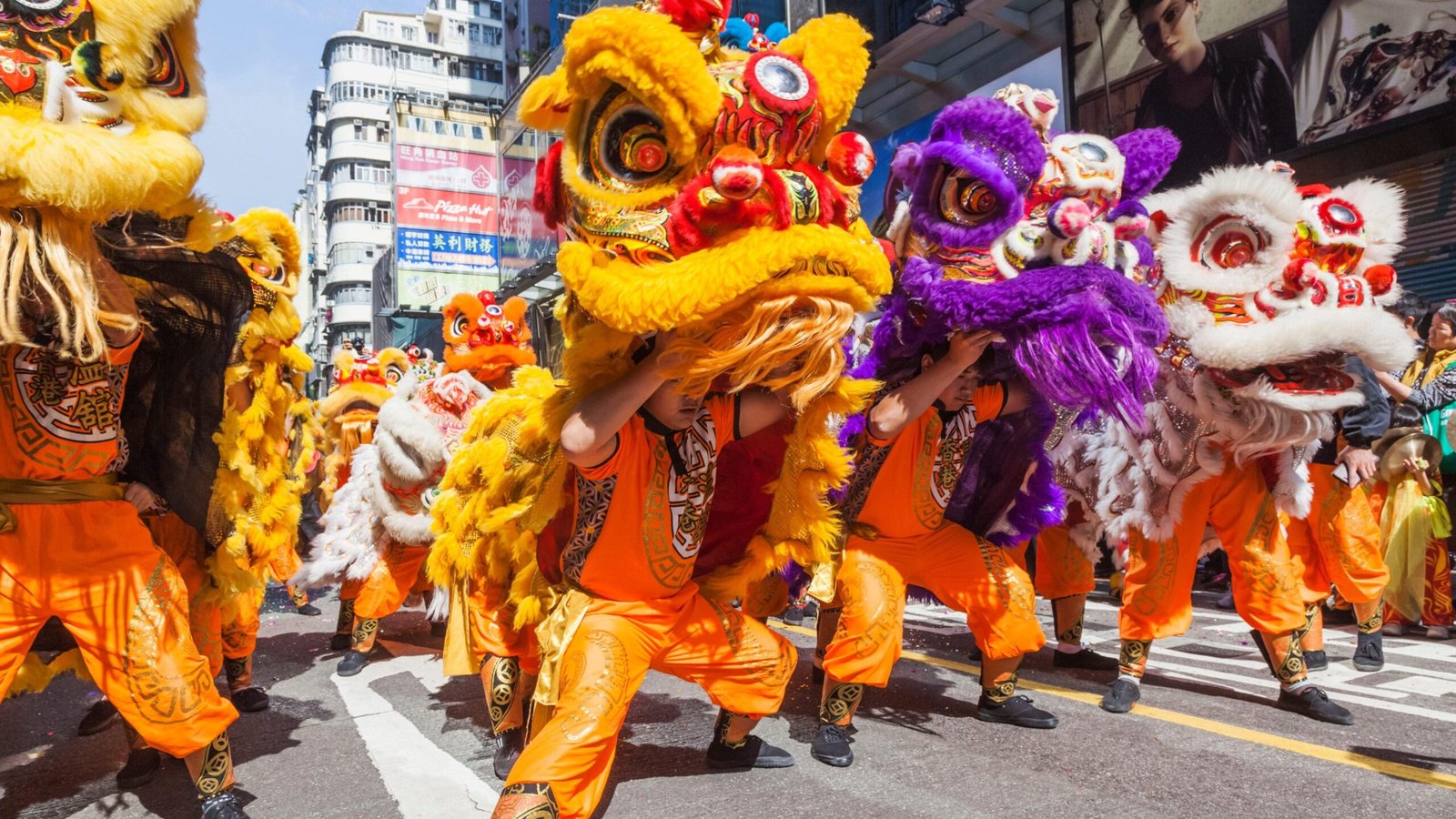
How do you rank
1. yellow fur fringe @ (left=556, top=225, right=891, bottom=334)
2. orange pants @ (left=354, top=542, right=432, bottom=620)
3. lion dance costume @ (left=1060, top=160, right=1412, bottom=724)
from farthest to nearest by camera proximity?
1. orange pants @ (left=354, top=542, right=432, bottom=620)
2. lion dance costume @ (left=1060, top=160, right=1412, bottom=724)
3. yellow fur fringe @ (left=556, top=225, right=891, bottom=334)

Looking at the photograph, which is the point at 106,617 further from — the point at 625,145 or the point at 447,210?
the point at 447,210

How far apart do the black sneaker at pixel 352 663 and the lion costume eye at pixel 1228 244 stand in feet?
14.4

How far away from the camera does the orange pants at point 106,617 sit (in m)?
2.54

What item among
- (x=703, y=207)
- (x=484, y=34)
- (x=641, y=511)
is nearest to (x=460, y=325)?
(x=641, y=511)

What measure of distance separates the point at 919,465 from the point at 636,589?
4.26 ft

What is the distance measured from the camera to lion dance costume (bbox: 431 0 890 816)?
2223 mm

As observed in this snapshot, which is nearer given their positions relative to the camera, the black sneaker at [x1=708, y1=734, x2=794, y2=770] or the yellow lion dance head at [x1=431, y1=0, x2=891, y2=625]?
the yellow lion dance head at [x1=431, y1=0, x2=891, y2=625]

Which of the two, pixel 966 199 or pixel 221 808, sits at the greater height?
pixel 966 199

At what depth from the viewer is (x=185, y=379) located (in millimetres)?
3178

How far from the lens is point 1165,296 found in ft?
12.2

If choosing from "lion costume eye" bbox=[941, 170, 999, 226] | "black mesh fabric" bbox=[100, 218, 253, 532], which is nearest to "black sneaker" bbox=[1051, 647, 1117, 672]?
"lion costume eye" bbox=[941, 170, 999, 226]

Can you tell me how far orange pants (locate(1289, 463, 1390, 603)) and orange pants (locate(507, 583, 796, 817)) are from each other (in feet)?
9.58

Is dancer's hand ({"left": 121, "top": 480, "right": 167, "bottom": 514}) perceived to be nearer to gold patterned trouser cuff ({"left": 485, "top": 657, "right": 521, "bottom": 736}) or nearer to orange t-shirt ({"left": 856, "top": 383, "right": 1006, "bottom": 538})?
gold patterned trouser cuff ({"left": 485, "top": 657, "right": 521, "bottom": 736})

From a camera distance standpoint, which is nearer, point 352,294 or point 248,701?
point 248,701
